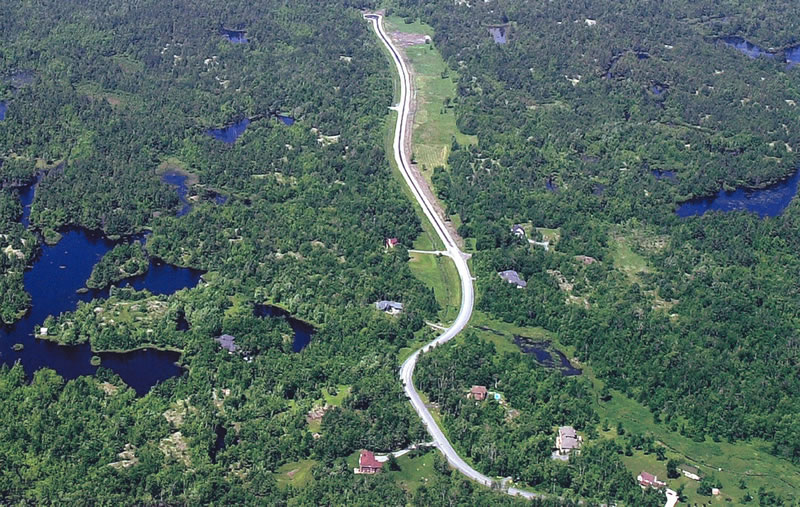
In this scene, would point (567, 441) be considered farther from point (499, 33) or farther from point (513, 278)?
point (499, 33)

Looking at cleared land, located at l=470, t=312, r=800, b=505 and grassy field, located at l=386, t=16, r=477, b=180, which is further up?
cleared land, located at l=470, t=312, r=800, b=505

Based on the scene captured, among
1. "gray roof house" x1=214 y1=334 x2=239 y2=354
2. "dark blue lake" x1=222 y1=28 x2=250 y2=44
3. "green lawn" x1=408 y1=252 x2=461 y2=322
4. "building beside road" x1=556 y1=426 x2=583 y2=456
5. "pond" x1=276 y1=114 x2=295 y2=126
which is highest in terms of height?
"building beside road" x1=556 y1=426 x2=583 y2=456

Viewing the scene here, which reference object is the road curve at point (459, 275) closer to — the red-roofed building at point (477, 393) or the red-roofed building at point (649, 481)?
the red-roofed building at point (477, 393)

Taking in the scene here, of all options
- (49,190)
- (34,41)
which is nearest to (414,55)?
(34,41)

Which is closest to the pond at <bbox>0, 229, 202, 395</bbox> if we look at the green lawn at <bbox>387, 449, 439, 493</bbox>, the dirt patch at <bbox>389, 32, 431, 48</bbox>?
the green lawn at <bbox>387, 449, 439, 493</bbox>

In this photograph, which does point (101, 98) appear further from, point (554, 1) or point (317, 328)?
point (554, 1)

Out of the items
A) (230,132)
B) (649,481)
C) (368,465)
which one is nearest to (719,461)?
(649,481)

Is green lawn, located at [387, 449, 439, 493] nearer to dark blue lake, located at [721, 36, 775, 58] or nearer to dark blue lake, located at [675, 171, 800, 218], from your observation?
dark blue lake, located at [675, 171, 800, 218]
